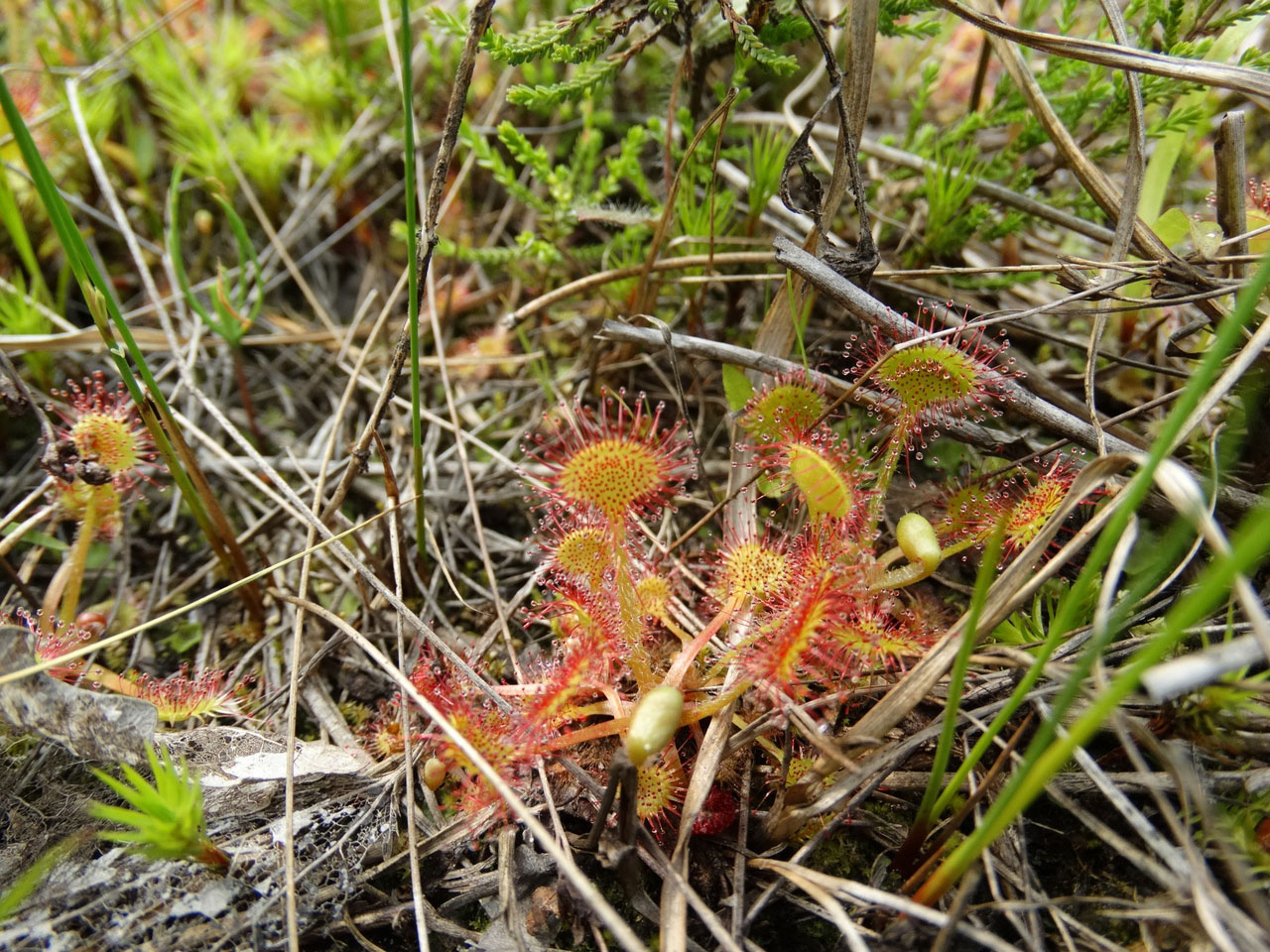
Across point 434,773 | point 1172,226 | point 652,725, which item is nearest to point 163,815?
point 434,773

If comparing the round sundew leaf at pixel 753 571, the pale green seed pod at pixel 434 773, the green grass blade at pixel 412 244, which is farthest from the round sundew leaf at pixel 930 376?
the pale green seed pod at pixel 434 773

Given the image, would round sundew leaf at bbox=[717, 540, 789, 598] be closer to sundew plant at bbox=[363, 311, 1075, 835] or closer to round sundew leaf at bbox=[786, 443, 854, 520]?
sundew plant at bbox=[363, 311, 1075, 835]

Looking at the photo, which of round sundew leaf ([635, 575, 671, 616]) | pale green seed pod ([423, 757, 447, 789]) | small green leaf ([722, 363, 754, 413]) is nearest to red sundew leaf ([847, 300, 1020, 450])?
small green leaf ([722, 363, 754, 413])

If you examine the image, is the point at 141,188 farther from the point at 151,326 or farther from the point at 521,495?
the point at 521,495

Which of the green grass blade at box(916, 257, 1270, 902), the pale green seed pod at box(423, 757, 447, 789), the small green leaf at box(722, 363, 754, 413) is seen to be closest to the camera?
the green grass blade at box(916, 257, 1270, 902)

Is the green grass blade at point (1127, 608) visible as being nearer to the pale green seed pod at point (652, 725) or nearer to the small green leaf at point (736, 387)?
the pale green seed pod at point (652, 725)

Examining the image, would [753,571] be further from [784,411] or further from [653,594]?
[784,411]
